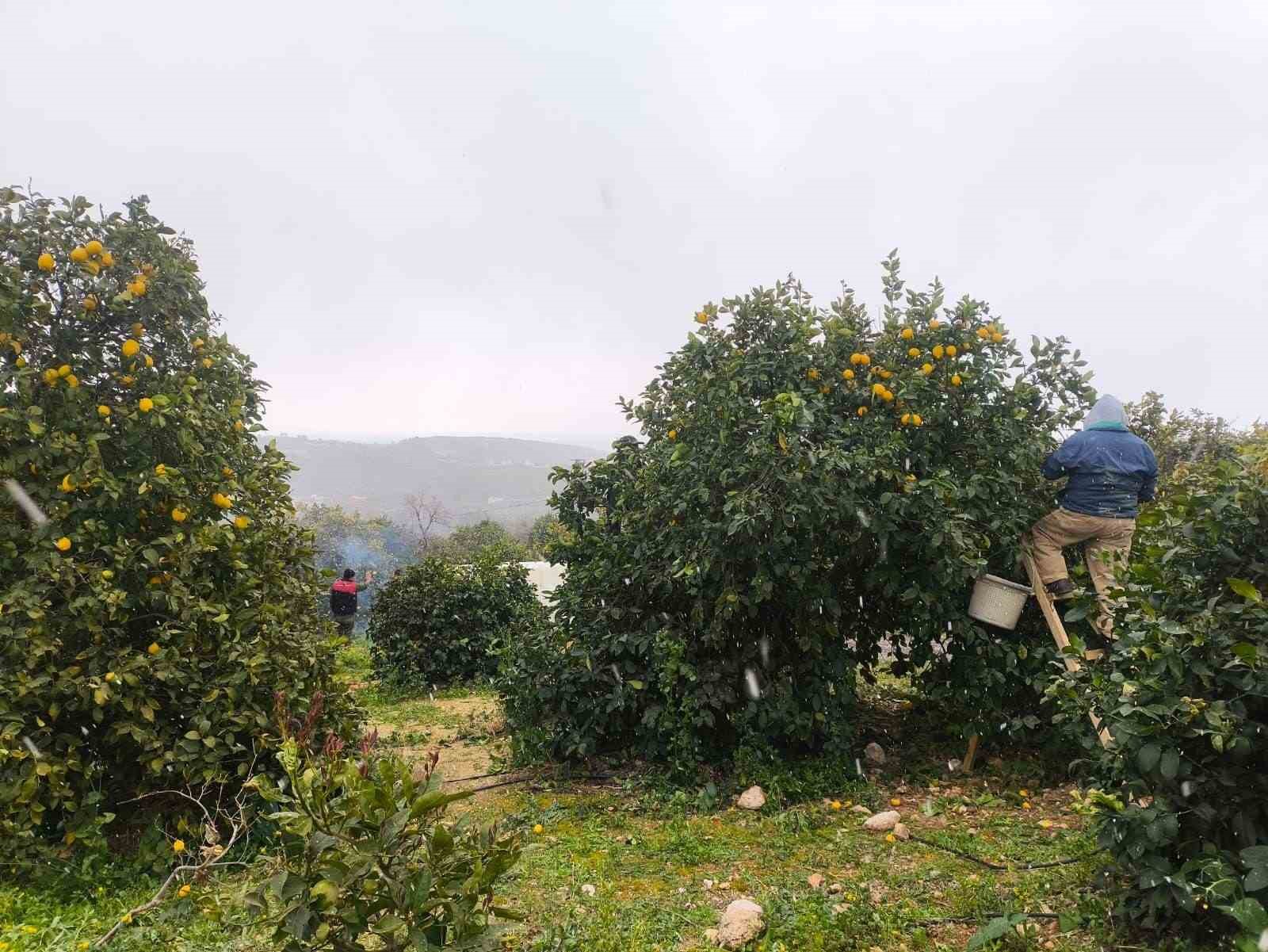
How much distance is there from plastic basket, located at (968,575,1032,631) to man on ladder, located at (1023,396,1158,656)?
0.26 meters

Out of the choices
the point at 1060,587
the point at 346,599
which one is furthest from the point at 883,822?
the point at 346,599

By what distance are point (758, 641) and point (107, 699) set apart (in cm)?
353

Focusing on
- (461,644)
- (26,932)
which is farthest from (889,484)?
(461,644)

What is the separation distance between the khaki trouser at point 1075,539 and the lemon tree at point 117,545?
419 cm

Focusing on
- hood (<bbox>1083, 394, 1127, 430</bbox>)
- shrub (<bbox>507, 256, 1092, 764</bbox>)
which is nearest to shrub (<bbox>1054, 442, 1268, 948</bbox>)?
shrub (<bbox>507, 256, 1092, 764</bbox>)

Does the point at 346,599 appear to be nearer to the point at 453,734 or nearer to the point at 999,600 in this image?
the point at 453,734

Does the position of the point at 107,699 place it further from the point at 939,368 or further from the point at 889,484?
the point at 939,368

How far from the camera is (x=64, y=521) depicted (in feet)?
11.5

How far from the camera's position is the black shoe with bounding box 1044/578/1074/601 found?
4.71m

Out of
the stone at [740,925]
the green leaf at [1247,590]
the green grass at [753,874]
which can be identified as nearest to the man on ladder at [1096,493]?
the green grass at [753,874]

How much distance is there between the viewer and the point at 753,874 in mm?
3604

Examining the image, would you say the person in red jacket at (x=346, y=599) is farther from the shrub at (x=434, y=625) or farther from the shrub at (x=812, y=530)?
the shrub at (x=812, y=530)

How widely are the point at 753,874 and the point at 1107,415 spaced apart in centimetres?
326

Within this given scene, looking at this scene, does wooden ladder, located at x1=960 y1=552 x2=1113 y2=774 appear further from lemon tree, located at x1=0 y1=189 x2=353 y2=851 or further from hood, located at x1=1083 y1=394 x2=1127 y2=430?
lemon tree, located at x1=0 y1=189 x2=353 y2=851
